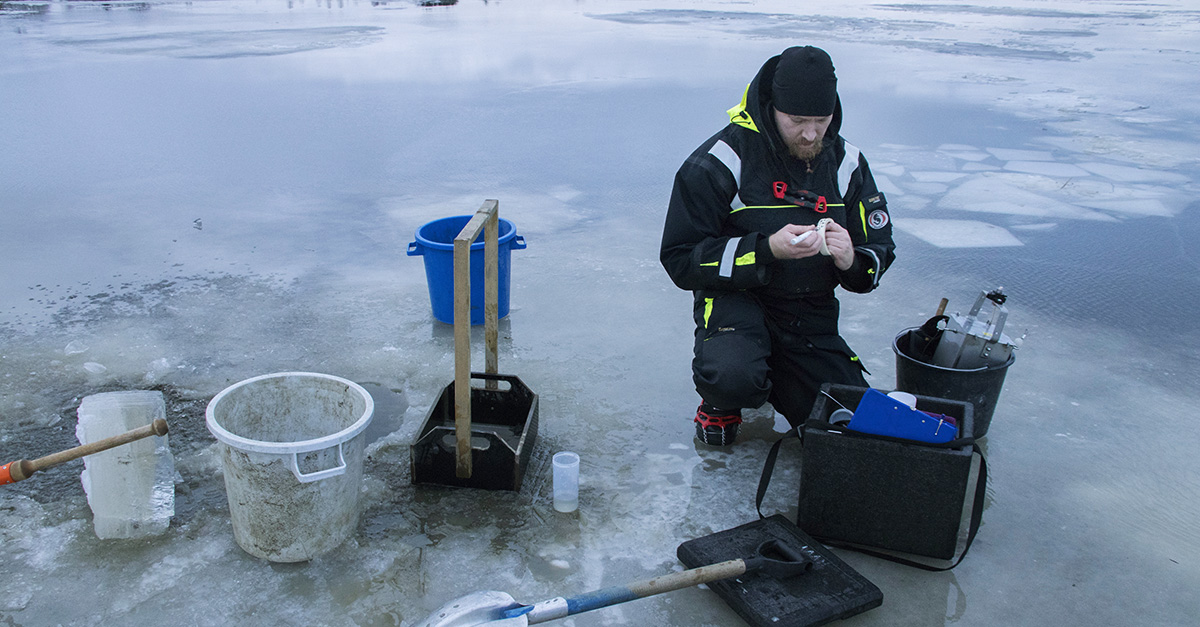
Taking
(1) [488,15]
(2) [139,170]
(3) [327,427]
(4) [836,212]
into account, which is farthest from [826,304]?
(1) [488,15]

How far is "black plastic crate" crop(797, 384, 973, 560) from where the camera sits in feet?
7.08

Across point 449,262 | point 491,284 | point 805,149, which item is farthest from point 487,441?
point 805,149

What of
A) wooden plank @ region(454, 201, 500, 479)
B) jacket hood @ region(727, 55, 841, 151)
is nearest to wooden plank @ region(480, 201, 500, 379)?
wooden plank @ region(454, 201, 500, 479)

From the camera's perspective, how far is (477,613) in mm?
1846

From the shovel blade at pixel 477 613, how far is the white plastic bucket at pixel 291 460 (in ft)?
1.41

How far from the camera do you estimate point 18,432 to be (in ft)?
8.80

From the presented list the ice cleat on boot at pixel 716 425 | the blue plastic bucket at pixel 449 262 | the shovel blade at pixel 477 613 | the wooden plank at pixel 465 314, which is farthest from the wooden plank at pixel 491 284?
the shovel blade at pixel 477 613

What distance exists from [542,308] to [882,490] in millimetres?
1876

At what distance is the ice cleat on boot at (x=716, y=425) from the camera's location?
8.93ft

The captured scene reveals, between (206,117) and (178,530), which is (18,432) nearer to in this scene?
(178,530)

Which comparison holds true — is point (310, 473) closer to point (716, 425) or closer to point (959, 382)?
point (716, 425)

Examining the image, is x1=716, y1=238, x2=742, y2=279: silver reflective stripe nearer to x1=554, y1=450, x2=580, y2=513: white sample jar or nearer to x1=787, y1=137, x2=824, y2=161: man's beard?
x1=787, y1=137, x2=824, y2=161: man's beard

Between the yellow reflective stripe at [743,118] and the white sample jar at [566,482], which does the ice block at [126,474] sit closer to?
the white sample jar at [566,482]

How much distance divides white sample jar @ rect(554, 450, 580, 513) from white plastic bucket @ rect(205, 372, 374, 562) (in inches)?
20.6
